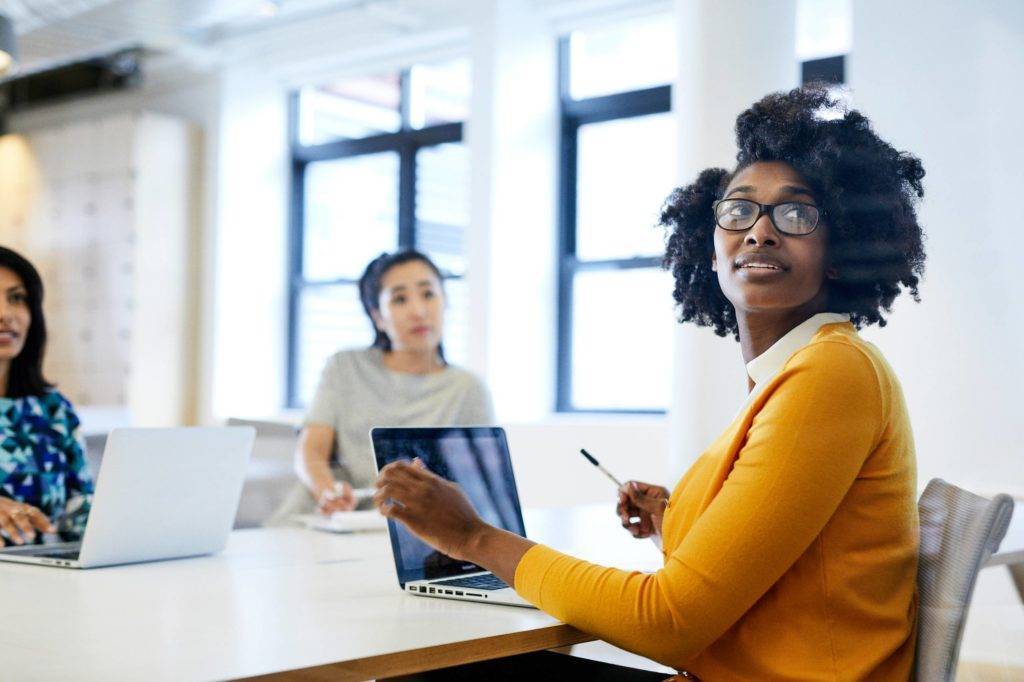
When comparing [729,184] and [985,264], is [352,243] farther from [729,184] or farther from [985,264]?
[729,184]

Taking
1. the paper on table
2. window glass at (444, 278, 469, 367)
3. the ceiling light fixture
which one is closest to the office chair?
the paper on table

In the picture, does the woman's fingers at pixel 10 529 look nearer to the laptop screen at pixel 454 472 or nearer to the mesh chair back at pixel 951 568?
the laptop screen at pixel 454 472

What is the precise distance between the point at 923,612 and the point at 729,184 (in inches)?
24.9

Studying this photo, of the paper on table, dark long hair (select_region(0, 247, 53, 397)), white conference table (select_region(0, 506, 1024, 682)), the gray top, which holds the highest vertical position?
dark long hair (select_region(0, 247, 53, 397))

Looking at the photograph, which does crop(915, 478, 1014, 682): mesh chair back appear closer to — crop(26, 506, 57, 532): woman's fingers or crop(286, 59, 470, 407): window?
crop(26, 506, 57, 532): woman's fingers

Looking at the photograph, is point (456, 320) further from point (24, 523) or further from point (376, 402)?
point (24, 523)

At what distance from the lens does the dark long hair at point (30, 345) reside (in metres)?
2.55

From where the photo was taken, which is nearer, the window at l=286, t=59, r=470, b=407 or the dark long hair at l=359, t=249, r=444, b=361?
the dark long hair at l=359, t=249, r=444, b=361

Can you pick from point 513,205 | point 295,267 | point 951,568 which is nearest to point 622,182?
point 513,205

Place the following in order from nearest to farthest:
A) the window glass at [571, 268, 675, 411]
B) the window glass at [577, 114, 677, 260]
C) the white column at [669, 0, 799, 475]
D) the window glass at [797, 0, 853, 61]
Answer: the white column at [669, 0, 799, 475] → the window glass at [797, 0, 853, 61] → the window glass at [571, 268, 675, 411] → the window glass at [577, 114, 677, 260]

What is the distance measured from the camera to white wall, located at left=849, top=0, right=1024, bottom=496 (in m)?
2.52

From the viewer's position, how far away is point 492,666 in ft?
6.10

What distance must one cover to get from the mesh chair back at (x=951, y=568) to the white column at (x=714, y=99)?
217 centimetres

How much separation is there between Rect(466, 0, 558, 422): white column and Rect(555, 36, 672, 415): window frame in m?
0.04
